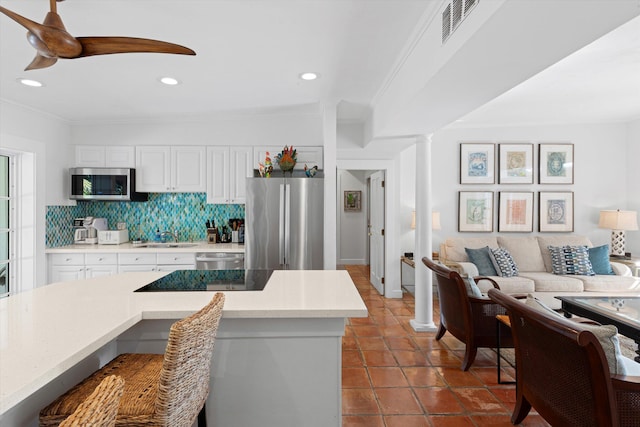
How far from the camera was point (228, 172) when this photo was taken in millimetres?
4586

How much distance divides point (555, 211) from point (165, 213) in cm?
562

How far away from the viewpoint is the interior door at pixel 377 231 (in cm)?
562

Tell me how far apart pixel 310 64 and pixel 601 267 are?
4470 mm

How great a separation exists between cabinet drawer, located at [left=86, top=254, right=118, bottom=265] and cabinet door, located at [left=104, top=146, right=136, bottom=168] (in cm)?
114

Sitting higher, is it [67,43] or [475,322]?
[67,43]

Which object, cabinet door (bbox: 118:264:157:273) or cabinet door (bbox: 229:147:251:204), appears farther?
cabinet door (bbox: 229:147:251:204)

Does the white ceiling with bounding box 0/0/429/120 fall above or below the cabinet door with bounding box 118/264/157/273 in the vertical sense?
above

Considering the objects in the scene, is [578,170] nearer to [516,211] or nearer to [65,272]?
[516,211]

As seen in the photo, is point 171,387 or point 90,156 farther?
point 90,156

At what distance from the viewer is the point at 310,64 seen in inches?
113

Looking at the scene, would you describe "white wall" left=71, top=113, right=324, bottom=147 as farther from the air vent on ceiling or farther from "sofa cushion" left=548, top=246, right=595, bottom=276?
"sofa cushion" left=548, top=246, right=595, bottom=276

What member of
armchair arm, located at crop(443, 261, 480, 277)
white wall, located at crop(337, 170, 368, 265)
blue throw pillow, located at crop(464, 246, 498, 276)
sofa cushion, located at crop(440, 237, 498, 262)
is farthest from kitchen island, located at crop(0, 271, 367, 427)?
white wall, located at crop(337, 170, 368, 265)

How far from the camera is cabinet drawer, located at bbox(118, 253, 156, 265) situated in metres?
4.26

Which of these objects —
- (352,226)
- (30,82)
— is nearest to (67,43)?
(30,82)
